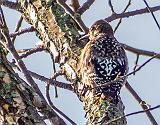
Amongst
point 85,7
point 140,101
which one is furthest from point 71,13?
point 140,101

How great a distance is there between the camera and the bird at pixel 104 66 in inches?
139

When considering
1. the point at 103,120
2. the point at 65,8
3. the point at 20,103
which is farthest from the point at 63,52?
the point at 20,103

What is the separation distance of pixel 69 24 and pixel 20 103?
5.81 ft

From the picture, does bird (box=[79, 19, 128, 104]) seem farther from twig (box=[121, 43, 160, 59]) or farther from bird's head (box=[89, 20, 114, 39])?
bird's head (box=[89, 20, 114, 39])

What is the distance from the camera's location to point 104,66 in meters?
3.90

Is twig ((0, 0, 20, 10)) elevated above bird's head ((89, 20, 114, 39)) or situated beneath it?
elevated above

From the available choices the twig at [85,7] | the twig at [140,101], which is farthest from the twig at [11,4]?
the twig at [140,101]

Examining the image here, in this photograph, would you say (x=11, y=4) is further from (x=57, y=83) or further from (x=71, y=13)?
(x=57, y=83)

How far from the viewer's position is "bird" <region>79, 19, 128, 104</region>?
3537mm

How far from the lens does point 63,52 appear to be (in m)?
3.66

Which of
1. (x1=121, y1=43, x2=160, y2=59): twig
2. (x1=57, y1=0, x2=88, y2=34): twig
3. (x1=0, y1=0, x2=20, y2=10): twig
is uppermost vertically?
(x1=0, y1=0, x2=20, y2=10): twig

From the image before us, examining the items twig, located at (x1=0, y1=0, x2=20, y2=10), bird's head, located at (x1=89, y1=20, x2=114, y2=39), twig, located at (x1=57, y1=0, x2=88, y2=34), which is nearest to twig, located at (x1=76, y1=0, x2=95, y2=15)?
twig, located at (x1=57, y1=0, x2=88, y2=34)

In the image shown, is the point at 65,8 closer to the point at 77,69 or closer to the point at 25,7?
the point at 25,7

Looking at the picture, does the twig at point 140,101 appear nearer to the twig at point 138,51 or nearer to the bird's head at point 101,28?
the twig at point 138,51
